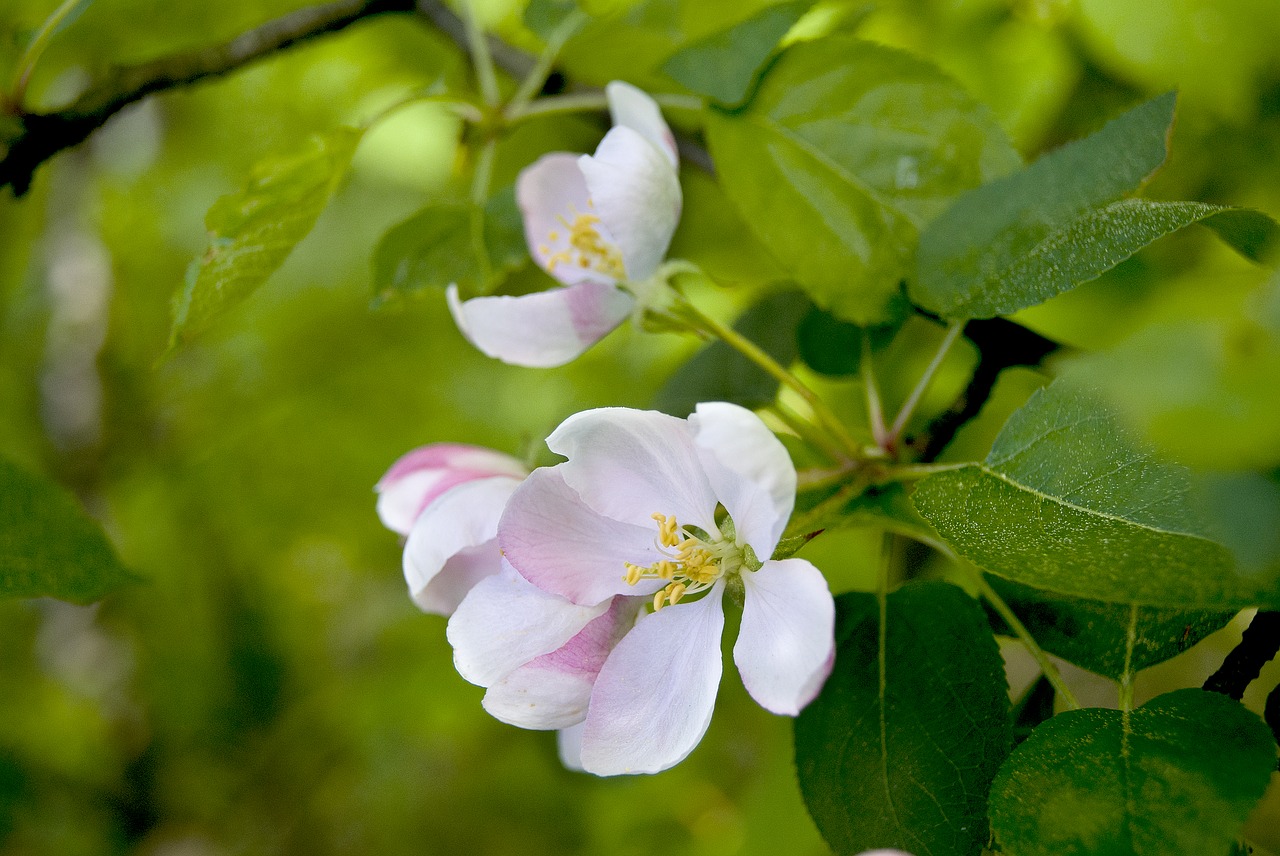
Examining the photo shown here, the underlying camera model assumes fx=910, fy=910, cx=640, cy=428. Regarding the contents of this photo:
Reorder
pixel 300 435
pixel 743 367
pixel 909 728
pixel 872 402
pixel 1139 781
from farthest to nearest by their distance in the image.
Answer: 1. pixel 300 435
2. pixel 743 367
3. pixel 872 402
4. pixel 909 728
5. pixel 1139 781

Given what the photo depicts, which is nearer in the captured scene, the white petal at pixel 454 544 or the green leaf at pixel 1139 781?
the green leaf at pixel 1139 781

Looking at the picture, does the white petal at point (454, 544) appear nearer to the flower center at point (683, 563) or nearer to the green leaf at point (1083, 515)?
the flower center at point (683, 563)

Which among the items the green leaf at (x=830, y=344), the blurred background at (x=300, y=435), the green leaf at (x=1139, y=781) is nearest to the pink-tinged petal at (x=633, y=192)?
the green leaf at (x=830, y=344)

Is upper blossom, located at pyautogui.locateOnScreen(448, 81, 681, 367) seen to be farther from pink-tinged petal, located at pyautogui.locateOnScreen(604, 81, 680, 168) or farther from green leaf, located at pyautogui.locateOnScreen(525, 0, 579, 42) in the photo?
green leaf, located at pyautogui.locateOnScreen(525, 0, 579, 42)

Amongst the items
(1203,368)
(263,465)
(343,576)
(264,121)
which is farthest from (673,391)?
(343,576)

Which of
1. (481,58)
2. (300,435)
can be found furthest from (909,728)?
(300,435)

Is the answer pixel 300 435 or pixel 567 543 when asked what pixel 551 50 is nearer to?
pixel 567 543
